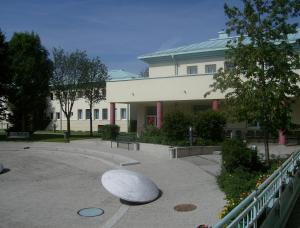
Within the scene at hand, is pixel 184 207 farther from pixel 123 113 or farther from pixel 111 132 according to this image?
Result: pixel 123 113

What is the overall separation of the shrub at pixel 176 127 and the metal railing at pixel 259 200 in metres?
12.2

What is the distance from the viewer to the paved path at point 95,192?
28.9 feet

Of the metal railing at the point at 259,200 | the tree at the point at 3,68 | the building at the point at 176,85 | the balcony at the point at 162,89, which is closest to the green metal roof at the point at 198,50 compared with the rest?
the building at the point at 176,85

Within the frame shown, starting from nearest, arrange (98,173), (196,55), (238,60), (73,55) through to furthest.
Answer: (238,60) < (98,173) < (196,55) < (73,55)

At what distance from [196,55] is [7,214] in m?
23.9

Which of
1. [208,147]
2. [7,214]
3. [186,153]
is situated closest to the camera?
[7,214]

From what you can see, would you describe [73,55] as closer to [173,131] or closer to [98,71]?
[98,71]

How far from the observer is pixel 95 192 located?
12.0m

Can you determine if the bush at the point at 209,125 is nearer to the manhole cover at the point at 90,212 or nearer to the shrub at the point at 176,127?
the shrub at the point at 176,127

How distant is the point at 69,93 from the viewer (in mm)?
35625

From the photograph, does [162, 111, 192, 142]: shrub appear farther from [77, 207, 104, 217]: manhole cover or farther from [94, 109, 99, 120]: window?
[94, 109, 99, 120]: window

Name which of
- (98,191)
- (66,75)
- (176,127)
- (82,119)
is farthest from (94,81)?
(98,191)

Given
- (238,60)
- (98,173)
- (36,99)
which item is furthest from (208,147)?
(36,99)

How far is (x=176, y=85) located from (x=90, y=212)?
1870cm
